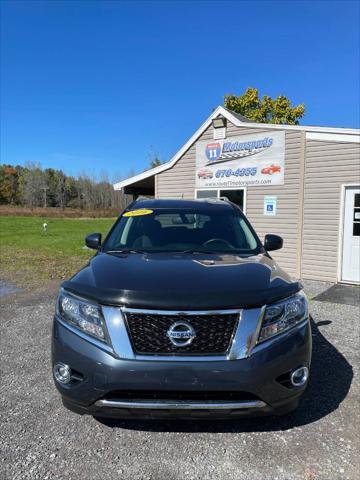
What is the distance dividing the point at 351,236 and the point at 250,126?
12.6 ft

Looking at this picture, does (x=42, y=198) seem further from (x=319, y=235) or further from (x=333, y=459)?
(x=333, y=459)

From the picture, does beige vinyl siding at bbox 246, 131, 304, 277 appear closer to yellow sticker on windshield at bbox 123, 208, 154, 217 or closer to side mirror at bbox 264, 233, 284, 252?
side mirror at bbox 264, 233, 284, 252

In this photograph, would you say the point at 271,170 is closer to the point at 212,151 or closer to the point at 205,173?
the point at 212,151

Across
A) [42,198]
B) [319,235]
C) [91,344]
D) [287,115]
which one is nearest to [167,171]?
[319,235]

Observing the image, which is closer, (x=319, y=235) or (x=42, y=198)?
(x=319, y=235)

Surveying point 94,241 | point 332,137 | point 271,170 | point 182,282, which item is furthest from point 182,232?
point 271,170

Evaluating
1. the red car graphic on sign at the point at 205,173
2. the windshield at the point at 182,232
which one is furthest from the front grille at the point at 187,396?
the red car graphic on sign at the point at 205,173

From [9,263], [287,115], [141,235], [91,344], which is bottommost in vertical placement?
[9,263]

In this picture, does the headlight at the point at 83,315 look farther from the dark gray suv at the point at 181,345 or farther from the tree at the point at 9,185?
the tree at the point at 9,185

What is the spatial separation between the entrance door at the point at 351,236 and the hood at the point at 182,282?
659 centimetres

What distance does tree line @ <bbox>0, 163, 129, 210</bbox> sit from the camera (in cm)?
9156

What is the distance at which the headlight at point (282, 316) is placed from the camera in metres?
→ 2.50

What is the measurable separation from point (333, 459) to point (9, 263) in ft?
36.1

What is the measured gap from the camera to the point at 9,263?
11742 millimetres
